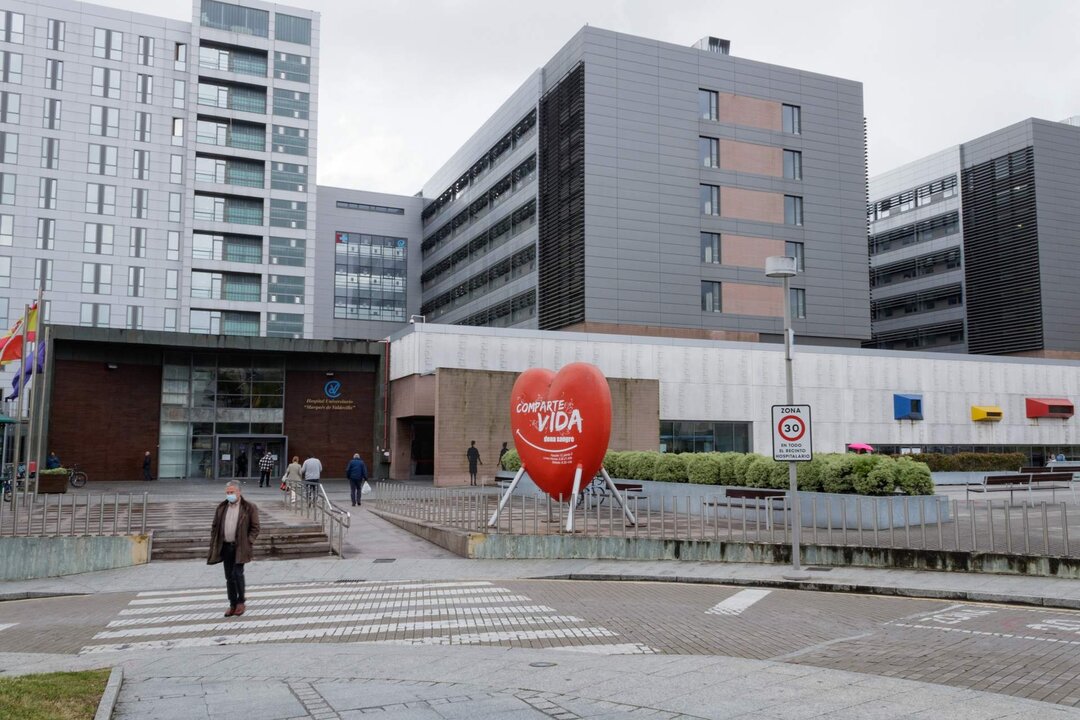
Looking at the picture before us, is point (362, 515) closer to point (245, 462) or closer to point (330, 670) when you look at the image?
point (330, 670)

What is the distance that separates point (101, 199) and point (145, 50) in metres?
12.8

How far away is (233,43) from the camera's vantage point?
7112 cm

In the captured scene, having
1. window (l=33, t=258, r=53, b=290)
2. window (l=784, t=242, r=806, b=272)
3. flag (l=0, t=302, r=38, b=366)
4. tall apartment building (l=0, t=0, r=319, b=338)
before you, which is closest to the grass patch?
flag (l=0, t=302, r=38, b=366)

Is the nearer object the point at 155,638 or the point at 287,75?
the point at 155,638

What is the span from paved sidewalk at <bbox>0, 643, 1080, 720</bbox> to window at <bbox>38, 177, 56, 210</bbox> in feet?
219

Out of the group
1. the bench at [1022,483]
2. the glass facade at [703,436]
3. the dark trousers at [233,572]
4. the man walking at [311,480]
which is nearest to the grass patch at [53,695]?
the dark trousers at [233,572]

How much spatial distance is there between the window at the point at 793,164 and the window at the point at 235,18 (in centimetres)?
4411

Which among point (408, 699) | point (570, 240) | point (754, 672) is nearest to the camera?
point (408, 699)

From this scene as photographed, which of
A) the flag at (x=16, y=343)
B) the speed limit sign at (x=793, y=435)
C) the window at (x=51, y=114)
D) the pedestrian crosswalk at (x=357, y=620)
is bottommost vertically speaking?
the pedestrian crosswalk at (x=357, y=620)

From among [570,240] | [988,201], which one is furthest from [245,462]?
[988,201]

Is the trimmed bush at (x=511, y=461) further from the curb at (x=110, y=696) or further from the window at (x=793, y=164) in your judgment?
the window at (x=793, y=164)

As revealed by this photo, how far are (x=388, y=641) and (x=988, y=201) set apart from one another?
70.0 meters

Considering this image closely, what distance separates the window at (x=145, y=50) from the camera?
6956 cm

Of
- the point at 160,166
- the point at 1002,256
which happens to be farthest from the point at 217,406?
the point at 1002,256
